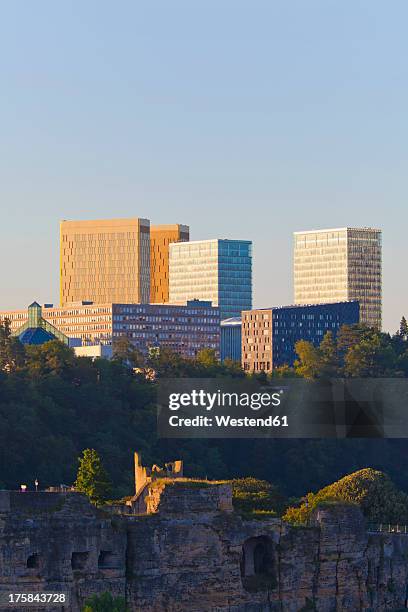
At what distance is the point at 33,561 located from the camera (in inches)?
3634

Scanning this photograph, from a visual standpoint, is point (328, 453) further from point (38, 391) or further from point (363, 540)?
point (363, 540)

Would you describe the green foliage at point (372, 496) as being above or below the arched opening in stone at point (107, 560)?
above

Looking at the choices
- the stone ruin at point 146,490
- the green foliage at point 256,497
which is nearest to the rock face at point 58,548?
the stone ruin at point 146,490

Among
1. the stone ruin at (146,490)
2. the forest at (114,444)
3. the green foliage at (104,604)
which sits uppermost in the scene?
the forest at (114,444)

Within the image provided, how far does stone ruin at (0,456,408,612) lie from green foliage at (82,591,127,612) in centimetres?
47

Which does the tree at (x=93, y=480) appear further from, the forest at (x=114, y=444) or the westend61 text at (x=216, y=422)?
the westend61 text at (x=216, y=422)

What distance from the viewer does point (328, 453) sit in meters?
196

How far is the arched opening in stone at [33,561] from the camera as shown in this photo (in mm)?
92188

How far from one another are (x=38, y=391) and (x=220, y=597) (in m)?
89.6

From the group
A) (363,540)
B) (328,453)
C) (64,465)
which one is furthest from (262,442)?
(363,540)

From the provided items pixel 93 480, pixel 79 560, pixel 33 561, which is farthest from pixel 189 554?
pixel 93 480

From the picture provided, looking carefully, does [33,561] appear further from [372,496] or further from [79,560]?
[372,496]

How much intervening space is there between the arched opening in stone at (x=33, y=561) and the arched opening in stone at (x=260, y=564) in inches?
526

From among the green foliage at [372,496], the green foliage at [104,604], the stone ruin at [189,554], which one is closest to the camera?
the stone ruin at [189,554]
